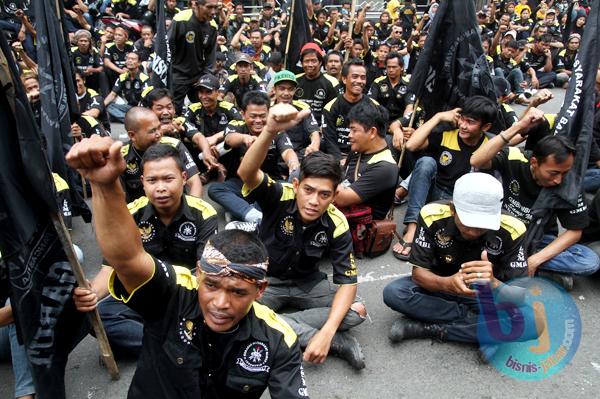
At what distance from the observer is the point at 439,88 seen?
212 inches

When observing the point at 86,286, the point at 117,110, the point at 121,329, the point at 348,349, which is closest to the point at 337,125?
the point at 348,349

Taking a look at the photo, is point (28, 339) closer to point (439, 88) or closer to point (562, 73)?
point (439, 88)

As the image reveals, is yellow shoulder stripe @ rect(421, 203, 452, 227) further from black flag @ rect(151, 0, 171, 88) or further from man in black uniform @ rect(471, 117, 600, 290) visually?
black flag @ rect(151, 0, 171, 88)

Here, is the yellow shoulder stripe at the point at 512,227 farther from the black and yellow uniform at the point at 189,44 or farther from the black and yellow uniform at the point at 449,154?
the black and yellow uniform at the point at 189,44

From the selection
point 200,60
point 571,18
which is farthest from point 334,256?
point 571,18

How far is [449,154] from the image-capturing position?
504 centimetres

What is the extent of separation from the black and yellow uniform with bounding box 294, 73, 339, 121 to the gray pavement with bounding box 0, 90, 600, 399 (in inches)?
154

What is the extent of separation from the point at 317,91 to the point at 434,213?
3996 millimetres

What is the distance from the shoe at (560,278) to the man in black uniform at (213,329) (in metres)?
3.05

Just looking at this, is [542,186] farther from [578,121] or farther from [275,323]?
[275,323]

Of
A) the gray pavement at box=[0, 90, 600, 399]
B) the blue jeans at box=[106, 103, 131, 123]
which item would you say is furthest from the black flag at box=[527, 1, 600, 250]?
the blue jeans at box=[106, 103, 131, 123]

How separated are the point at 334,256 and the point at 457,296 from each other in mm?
953

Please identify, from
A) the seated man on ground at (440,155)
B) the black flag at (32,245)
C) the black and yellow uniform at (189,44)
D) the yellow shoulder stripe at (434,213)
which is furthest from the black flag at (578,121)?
the black and yellow uniform at (189,44)

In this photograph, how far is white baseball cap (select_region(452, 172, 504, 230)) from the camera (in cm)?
309
